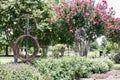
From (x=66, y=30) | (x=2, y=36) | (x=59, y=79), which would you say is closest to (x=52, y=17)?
(x=66, y=30)

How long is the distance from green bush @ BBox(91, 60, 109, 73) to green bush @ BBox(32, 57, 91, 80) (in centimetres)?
75

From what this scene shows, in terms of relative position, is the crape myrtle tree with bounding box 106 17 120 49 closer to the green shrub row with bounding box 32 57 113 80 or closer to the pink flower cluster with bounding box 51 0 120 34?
the pink flower cluster with bounding box 51 0 120 34

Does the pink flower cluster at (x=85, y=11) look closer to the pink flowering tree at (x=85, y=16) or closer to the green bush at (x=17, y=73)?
the pink flowering tree at (x=85, y=16)

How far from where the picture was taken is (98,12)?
51.5ft

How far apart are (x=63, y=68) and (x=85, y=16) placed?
20.8ft

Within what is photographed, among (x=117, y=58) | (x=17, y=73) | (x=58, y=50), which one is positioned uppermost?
(x=58, y=50)

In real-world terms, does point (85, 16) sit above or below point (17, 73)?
above

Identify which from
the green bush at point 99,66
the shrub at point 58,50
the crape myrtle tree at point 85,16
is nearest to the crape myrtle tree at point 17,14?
the shrub at point 58,50

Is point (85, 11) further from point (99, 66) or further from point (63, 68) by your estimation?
point (63, 68)

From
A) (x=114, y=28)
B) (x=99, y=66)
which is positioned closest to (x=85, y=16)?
(x=99, y=66)

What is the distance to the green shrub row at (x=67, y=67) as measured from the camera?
8.59m

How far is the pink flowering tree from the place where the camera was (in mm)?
15570

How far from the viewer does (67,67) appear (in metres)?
10.1

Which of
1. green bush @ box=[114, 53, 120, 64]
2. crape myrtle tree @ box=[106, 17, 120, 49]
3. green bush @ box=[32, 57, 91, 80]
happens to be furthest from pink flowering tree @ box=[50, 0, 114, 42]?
green bush @ box=[114, 53, 120, 64]
